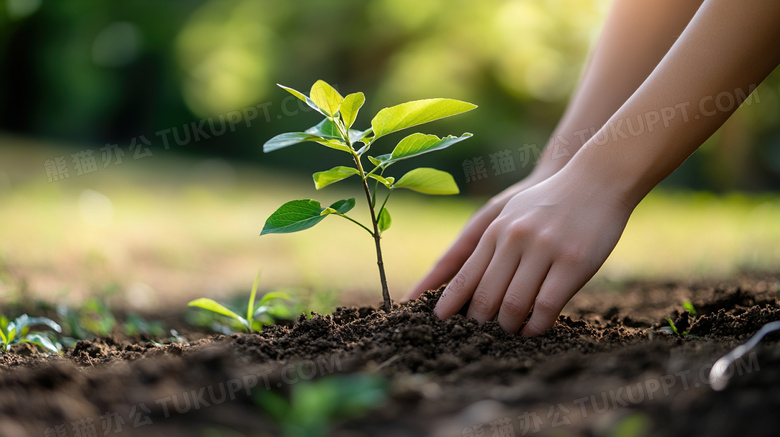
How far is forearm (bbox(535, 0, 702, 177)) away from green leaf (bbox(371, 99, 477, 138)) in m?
0.68

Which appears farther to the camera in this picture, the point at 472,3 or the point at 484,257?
the point at 472,3

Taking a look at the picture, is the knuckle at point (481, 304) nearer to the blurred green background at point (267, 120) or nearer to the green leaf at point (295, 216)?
the green leaf at point (295, 216)

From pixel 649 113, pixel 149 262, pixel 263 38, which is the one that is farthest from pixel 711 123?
pixel 263 38

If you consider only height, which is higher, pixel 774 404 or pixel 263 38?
pixel 263 38

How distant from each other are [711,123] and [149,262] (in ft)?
10.1

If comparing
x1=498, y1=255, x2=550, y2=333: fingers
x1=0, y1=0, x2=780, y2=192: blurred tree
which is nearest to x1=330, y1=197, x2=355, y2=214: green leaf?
x1=498, y1=255, x2=550, y2=333: fingers

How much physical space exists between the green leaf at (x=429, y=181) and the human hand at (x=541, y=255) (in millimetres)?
141

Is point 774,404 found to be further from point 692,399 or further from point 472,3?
point 472,3

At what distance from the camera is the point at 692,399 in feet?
2.34

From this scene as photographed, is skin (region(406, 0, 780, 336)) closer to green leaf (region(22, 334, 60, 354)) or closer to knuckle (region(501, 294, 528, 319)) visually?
knuckle (region(501, 294, 528, 319))

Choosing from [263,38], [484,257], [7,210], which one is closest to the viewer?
[484,257]

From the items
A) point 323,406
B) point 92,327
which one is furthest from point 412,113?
point 92,327

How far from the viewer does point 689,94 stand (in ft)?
3.81

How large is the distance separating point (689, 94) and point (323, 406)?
94 centimetres
